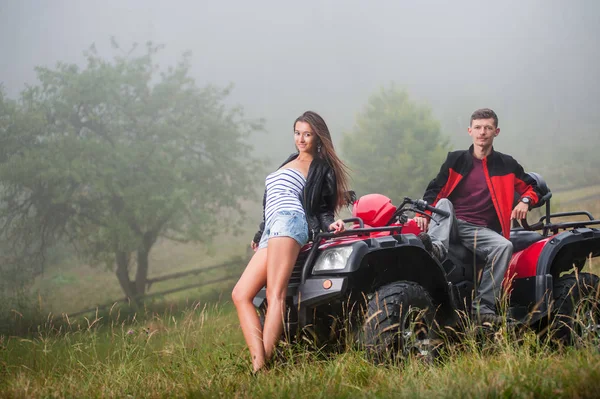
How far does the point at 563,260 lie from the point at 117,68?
1625cm

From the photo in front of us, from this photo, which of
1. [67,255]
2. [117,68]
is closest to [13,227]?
[67,255]

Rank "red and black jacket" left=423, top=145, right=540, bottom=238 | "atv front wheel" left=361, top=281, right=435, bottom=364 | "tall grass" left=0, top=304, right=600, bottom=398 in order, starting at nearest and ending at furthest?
1. "tall grass" left=0, top=304, right=600, bottom=398
2. "atv front wheel" left=361, top=281, right=435, bottom=364
3. "red and black jacket" left=423, top=145, right=540, bottom=238

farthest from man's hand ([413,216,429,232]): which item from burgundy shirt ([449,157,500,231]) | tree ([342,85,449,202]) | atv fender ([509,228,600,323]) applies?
tree ([342,85,449,202])

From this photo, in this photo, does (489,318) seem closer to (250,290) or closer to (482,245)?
(482,245)

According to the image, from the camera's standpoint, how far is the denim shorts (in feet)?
12.9

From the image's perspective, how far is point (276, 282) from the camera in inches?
153

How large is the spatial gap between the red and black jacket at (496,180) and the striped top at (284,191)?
1.27 meters

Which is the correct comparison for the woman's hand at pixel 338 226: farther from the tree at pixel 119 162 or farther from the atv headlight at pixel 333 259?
the tree at pixel 119 162

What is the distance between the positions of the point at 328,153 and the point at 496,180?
4.87 ft

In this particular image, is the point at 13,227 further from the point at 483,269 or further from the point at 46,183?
the point at 483,269

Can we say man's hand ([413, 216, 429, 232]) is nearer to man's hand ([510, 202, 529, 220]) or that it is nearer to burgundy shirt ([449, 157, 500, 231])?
burgundy shirt ([449, 157, 500, 231])

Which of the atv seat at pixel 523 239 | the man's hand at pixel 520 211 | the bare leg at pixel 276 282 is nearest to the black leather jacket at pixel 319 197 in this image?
the bare leg at pixel 276 282

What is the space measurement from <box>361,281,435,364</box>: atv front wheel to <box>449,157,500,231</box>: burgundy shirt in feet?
3.64

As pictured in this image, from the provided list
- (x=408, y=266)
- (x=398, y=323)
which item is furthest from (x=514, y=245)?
(x=398, y=323)
